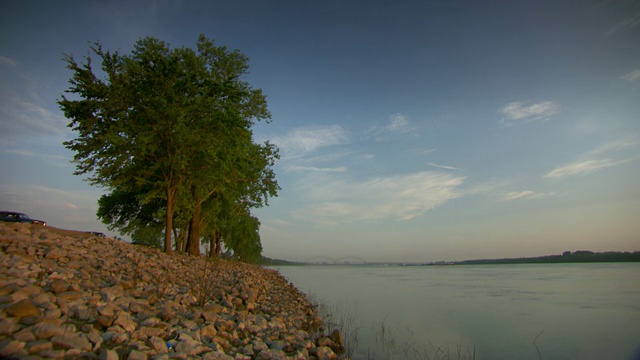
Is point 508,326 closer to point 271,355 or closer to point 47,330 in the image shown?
point 271,355

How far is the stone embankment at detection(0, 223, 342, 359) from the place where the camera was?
460 centimetres

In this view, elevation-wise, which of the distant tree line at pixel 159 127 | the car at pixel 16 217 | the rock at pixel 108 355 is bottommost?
the rock at pixel 108 355

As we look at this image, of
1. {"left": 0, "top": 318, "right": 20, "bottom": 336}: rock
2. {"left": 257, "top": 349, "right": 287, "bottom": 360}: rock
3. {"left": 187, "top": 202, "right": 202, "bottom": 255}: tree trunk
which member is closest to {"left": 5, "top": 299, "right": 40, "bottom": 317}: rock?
{"left": 0, "top": 318, "right": 20, "bottom": 336}: rock

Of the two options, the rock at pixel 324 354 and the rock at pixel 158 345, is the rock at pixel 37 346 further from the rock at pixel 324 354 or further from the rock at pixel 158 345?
the rock at pixel 324 354

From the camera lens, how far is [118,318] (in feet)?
18.6

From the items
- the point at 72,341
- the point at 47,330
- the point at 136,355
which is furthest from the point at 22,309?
the point at 136,355

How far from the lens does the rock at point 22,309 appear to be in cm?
489

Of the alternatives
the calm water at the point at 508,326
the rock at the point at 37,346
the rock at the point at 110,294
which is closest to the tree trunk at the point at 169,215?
the calm water at the point at 508,326

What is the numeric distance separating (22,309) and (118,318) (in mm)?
1358

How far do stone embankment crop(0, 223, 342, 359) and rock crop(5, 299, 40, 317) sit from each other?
0.5 inches

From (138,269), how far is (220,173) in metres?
10.2

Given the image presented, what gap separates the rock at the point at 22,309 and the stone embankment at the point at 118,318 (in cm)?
1

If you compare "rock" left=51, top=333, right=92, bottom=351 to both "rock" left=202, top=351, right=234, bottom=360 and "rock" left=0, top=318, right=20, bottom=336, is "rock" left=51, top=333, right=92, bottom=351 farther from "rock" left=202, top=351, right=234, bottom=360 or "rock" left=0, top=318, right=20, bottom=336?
"rock" left=202, top=351, right=234, bottom=360

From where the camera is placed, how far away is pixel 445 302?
21672mm
